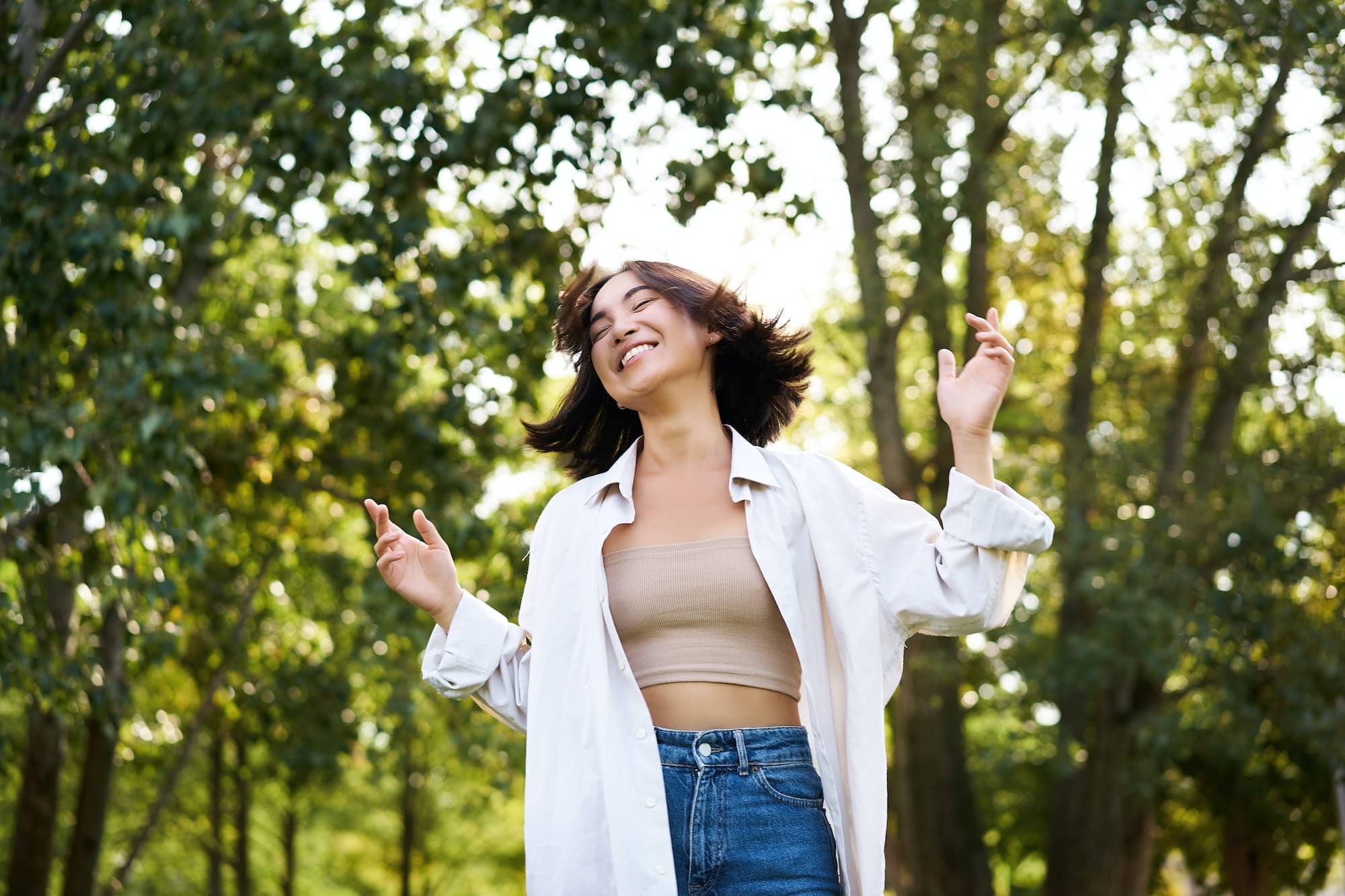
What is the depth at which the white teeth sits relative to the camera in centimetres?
287

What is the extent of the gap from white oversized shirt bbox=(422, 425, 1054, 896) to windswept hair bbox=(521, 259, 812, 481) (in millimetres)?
352

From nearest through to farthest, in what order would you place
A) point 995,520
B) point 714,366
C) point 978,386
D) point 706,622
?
point 995,520 < point 978,386 < point 706,622 < point 714,366

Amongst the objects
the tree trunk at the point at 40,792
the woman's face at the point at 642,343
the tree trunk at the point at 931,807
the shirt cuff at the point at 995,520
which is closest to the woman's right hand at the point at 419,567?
the woman's face at the point at 642,343

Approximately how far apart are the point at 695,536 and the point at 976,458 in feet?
1.89

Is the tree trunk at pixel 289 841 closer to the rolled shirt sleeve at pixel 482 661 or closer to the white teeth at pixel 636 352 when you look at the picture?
the rolled shirt sleeve at pixel 482 661

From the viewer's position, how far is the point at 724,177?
6.80 m

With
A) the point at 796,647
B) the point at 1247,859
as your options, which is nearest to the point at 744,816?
the point at 796,647

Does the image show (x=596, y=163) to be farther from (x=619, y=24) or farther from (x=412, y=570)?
(x=412, y=570)

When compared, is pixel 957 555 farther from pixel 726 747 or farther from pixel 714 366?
pixel 714 366

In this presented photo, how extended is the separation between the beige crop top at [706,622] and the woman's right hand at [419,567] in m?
0.38

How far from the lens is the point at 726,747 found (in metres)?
2.52

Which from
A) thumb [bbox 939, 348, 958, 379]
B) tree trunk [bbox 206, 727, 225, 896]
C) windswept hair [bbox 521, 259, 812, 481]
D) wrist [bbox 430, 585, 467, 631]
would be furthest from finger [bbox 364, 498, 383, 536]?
tree trunk [bbox 206, 727, 225, 896]

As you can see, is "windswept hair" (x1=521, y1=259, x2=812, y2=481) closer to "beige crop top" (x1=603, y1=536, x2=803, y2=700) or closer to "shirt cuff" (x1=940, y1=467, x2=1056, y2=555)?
"beige crop top" (x1=603, y1=536, x2=803, y2=700)

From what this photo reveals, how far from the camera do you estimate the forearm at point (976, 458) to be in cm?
246
